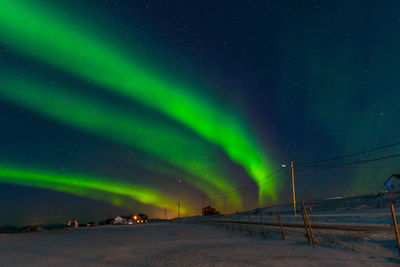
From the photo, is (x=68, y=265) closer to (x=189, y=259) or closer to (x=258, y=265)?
(x=189, y=259)

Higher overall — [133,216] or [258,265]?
[258,265]

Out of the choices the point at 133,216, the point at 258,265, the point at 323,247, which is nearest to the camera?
the point at 258,265

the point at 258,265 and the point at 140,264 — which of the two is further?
the point at 140,264

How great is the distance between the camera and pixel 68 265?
14734 millimetres

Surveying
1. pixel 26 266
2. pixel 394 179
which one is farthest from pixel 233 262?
pixel 394 179

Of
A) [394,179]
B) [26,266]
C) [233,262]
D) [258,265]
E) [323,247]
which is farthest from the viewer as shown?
[394,179]

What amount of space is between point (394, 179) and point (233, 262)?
107 meters

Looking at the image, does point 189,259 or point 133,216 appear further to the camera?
point 133,216

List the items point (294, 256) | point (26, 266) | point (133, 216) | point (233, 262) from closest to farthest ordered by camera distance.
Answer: point (233, 262)
point (294, 256)
point (26, 266)
point (133, 216)

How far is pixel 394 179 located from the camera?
99750mm

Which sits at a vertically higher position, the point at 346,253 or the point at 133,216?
the point at 346,253

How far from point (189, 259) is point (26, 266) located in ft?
27.4

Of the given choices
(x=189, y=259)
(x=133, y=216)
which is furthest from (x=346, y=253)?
(x=133, y=216)

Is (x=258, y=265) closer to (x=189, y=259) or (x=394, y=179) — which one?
(x=189, y=259)
